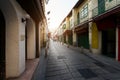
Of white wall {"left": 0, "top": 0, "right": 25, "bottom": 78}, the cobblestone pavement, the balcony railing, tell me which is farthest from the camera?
the balcony railing

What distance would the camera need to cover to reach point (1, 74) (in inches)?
259

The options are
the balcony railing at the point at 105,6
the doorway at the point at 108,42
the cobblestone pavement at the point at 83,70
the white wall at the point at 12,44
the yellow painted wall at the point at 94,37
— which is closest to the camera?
the white wall at the point at 12,44

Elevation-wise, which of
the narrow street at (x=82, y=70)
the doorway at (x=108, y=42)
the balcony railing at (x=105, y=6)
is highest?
the balcony railing at (x=105, y=6)

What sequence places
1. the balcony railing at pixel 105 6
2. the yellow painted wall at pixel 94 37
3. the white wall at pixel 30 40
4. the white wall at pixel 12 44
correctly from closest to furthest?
the white wall at pixel 12 44
the balcony railing at pixel 105 6
the white wall at pixel 30 40
the yellow painted wall at pixel 94 37

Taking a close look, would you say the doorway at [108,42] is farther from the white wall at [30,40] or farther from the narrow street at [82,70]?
the white wall at [30,40]

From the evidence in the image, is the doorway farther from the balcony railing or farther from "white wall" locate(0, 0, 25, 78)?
"white wall" locate(0, 0, 25, 78)

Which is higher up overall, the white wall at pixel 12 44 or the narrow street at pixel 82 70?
the white wall at pixel 12 44

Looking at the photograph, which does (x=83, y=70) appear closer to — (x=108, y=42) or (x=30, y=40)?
(x=30, y=40)

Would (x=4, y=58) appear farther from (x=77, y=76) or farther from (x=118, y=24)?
(x=118, y=24)

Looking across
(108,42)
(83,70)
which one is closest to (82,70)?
(83,70)

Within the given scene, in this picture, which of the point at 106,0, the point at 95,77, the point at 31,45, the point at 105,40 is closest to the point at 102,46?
the point at 105,40

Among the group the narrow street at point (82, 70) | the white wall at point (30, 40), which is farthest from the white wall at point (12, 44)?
the white wall at point (30, 40)

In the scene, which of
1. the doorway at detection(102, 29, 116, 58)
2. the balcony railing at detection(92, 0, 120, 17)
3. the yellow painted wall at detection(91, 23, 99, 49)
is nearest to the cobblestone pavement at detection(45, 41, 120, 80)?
the doorway at detection(102, 29, 116, 58)

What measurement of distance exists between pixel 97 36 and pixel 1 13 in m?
12.5
